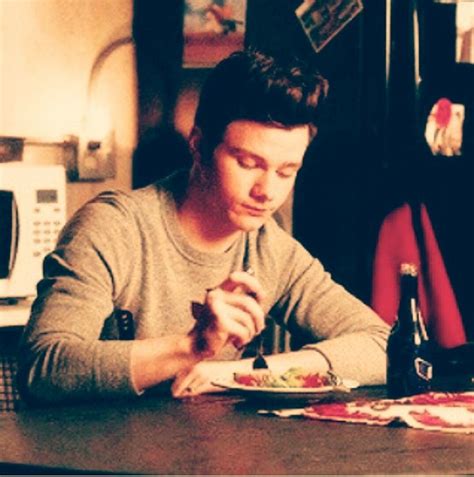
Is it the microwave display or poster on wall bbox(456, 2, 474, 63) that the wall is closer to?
the microwave display

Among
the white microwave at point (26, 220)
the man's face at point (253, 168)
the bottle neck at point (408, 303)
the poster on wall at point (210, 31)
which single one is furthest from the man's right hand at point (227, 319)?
the poster on wall at point (210, 31)

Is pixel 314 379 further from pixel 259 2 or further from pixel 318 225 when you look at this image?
pixel 259 2

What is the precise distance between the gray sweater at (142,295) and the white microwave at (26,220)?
0.88 m

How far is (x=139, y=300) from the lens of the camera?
230 centimetres

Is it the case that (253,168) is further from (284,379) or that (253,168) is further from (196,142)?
(284,379)

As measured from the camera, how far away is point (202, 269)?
2.35m

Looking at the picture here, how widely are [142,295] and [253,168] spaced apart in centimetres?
32

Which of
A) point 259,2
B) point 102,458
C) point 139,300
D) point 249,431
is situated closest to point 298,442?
point 249,431

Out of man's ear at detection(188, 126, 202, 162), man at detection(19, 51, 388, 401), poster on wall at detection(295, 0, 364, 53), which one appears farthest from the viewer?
poster on wall at detection(295, 0, 364, 53)

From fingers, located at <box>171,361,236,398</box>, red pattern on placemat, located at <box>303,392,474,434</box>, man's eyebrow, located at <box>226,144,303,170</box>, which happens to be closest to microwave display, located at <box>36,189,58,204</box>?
man's eyebrow, located at <box>226,144,303,170</box>

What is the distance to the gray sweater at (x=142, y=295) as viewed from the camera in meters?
1.93

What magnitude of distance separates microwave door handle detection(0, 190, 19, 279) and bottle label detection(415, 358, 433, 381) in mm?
1460

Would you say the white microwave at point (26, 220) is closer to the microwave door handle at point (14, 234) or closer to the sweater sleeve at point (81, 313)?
the microwave door handle at point (14, 234)

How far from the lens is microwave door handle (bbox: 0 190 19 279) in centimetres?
316
